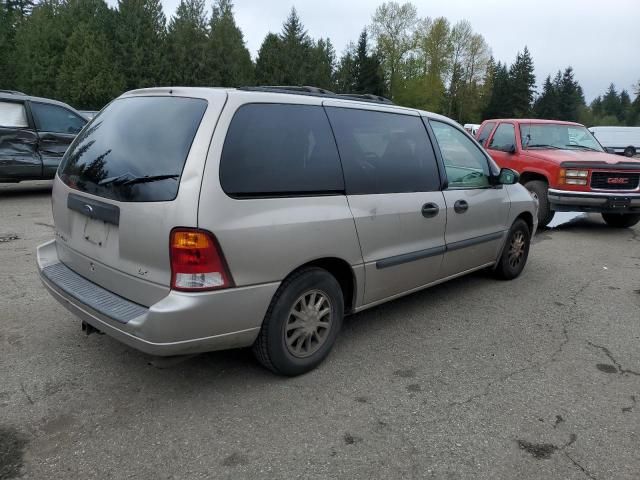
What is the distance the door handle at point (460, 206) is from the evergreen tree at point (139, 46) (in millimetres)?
46147

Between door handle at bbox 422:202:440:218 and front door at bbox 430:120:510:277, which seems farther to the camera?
front door at bbox 430:120:510:277

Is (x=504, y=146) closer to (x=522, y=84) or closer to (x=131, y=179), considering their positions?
(x=131, y=179)

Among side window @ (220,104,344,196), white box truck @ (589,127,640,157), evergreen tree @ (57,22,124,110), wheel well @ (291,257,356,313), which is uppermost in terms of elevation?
evergreen tree @ (57,22,124,110)

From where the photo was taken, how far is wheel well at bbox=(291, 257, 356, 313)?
328 cm

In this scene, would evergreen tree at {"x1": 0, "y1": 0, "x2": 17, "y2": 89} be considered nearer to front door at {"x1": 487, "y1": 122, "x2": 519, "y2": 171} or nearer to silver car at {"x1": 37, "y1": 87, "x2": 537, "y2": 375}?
front door at {"x1": 487, "y1": 122, "x2": 519, "y2": 171}

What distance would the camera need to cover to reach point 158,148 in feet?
9.20

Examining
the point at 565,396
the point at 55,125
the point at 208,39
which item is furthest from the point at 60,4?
the point at 565,396

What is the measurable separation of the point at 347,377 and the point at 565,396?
1.34 m

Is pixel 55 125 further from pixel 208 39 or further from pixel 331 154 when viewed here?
pixel 208 39

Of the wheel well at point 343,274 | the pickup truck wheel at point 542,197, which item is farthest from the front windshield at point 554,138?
the wheel well at point 343,274

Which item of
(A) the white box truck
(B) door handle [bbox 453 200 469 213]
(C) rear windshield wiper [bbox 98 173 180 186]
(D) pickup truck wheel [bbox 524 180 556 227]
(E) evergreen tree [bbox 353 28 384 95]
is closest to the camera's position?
(C) rear windshield wiper [bbox 98 173 180 186]

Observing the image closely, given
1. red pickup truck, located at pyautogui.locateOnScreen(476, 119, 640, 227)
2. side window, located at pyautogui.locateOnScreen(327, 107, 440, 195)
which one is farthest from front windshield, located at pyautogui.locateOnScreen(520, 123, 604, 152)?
side window, located at pyautogui.locateOnScreen(327, 107, 440, 195)

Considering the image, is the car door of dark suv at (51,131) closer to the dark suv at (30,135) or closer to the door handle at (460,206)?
the dark suv at (30,135)

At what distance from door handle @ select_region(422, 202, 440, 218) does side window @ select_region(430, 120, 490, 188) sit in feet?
1.18
